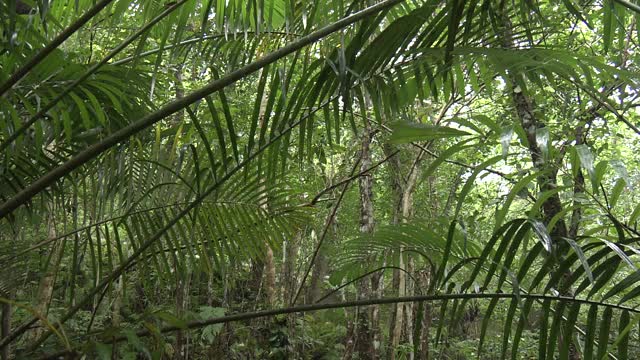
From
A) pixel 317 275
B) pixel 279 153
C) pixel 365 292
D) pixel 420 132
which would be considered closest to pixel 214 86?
pixel 420 132

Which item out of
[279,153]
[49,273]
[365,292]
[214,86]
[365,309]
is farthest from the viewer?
[365,309]

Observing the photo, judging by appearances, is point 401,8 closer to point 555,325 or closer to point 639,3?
point 639,3

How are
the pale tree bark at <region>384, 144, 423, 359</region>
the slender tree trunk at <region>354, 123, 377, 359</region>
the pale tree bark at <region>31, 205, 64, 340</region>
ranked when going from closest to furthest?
the pale tree bark at <region>31, 205, 64, 340</region> → the pale tree bark at <region>384, 144, 423, 359</region> → the slender tree trunk at <region>354, 123, 377, 359</region>

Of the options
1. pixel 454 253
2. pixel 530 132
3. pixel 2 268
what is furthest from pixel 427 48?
pixel 530 132

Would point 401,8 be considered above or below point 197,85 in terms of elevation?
below

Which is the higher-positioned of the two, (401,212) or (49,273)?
(401,212)

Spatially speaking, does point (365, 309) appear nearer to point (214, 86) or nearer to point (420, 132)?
point (420, 132)

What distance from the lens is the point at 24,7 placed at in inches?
86.2

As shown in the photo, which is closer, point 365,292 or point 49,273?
point 49,273

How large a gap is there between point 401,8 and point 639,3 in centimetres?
88

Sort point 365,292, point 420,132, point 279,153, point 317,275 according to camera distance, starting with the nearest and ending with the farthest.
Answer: point 420,132 → point 279,153 → point 365,292 → point 317,275

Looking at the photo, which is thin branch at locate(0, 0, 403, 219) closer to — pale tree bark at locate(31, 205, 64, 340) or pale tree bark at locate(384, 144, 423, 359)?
pale tree bark at locate(31, 205, 64, 340)

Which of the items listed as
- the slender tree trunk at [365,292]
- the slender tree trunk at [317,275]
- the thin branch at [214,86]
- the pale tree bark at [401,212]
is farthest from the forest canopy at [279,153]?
the slender tree trunk at [317,275]

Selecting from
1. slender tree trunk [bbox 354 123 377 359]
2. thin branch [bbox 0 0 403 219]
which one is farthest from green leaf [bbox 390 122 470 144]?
slender tree trunk [bbox 354 123 377 359]
